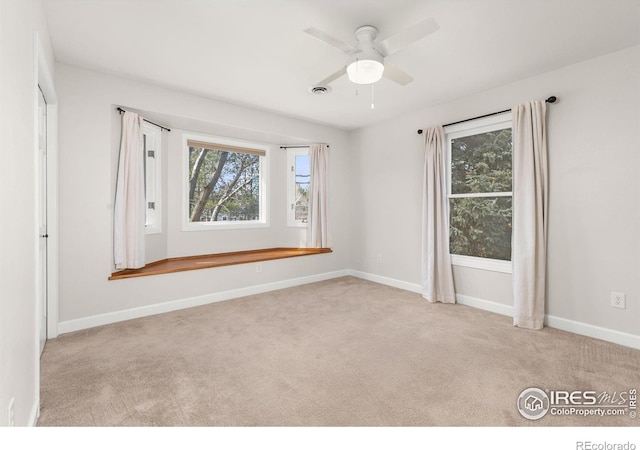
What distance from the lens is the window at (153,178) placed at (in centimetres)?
381

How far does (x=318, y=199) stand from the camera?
4.88 m

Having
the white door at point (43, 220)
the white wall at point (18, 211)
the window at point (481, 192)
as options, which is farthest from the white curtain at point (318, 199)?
the white wall at point (18, 211)

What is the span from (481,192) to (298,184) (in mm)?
2740

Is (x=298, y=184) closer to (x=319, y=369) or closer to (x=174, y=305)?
(x=174, y=305)

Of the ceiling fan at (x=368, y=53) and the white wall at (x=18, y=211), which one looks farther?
the ceiling fan at (x=368, y=53)

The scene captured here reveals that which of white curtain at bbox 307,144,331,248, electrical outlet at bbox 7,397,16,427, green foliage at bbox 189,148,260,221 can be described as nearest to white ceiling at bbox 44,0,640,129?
green foliage at bbox 189,148,260,221

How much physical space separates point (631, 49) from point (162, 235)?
5074 millimetres

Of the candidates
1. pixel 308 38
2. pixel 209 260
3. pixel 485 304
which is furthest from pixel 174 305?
pixel 485 304

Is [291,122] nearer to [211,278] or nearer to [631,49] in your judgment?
[211,278]

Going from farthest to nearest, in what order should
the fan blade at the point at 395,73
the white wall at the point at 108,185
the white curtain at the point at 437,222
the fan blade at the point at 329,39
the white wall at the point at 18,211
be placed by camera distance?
1. the white curtain at the point at 437,222
2. the white wall at the point at 108,185
3. the fan blade at the point at 395,73
4. the fan blade at the point at 329,39
5. the white wall at the point at 18,211

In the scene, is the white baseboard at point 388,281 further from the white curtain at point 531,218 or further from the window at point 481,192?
the white curtain at point 531,218

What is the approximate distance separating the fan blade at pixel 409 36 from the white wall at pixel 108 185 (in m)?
2.39

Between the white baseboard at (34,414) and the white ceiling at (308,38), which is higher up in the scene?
the white ceiling at (308,38)

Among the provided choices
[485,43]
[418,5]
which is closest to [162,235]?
[418,5]
